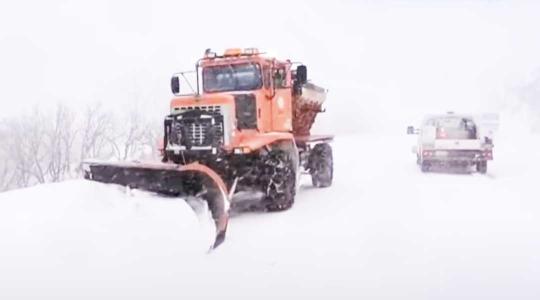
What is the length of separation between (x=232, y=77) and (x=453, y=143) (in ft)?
18.0

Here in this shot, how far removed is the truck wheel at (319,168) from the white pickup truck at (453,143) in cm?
239

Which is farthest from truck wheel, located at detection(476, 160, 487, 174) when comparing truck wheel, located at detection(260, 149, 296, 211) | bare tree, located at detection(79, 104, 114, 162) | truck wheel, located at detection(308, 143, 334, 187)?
bare tree, located at detection(79, 104, 114, 162)

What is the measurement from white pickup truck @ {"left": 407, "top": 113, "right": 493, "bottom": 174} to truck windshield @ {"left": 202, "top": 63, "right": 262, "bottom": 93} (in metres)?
4.56

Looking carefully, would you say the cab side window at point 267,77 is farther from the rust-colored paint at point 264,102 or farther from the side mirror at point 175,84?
the side mirror at point 175,84

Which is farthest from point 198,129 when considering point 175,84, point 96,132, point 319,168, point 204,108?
point 96,132

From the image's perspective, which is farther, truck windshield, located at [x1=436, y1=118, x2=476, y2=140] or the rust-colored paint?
truck windshield, located at [x1=436, y1=118, x2=476, y2=140]

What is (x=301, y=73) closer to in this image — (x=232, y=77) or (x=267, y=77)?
(x=267, y=77)

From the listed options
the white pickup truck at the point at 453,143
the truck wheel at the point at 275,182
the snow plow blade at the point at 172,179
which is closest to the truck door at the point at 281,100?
the truck wheel at the point at 275,182

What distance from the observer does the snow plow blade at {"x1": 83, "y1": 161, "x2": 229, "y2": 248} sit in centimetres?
457

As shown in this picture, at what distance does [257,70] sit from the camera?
625cm

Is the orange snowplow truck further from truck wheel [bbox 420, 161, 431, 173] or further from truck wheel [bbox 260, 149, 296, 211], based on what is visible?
truck wheel [bbox 420, 161, 431, 173]

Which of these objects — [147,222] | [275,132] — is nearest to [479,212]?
[275,132]

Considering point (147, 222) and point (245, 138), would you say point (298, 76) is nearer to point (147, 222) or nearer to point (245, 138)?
point (245, 138)

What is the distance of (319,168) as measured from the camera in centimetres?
816
